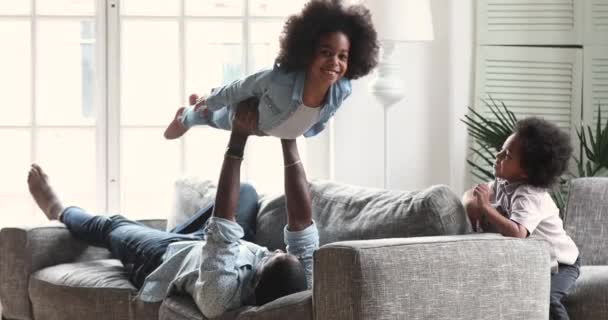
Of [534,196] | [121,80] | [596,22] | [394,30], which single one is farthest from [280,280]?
[596,22]

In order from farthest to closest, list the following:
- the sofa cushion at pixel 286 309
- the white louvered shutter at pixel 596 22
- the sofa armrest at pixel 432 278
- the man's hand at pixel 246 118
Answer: the white louvered shutter at pixel 596 22
the man's hand at pixel 246 118
the sofa cushion at pixel 286 309
the sofa armrest at pixel 432 278

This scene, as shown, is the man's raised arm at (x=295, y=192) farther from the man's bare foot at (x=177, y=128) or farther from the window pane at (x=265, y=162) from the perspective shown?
the window pane at (x=265, y=162)

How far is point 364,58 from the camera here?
313 centimetres

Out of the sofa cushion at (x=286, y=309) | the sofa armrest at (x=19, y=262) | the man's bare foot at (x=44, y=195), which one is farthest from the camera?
the man's bare foot at (x=44, y=195)

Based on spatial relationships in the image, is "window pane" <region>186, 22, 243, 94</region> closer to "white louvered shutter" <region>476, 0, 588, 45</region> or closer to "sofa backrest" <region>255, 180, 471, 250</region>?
"white louvered shutter" <region>476, 0, 588, 45</region>

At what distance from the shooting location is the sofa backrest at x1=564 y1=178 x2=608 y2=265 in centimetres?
376

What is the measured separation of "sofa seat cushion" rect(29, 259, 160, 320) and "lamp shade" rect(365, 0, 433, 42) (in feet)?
5.43

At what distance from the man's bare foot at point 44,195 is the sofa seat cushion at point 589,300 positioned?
1987 mm

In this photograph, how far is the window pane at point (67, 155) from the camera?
528 cm

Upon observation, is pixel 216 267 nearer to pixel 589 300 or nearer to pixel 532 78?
pixel 589 300

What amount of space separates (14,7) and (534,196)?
3024mm

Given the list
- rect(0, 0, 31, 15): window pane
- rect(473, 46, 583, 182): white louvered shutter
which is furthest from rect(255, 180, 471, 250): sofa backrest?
rect(0, 0, 31, 15): window pane

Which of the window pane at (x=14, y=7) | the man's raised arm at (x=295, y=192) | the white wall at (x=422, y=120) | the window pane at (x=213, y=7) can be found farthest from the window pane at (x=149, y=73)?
the man's raised arm at (x=295, y=192)

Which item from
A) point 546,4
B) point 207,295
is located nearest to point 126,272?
point 207,295
